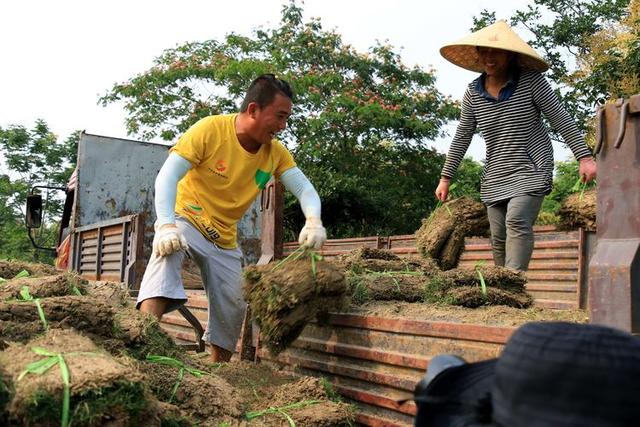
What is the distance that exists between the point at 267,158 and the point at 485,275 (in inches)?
63.1

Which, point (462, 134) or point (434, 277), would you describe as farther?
point (462, 134)

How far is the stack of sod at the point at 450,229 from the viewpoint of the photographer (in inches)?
190

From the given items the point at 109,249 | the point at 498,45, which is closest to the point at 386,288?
the point at 498,45

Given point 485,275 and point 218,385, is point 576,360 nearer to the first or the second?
point 218,385

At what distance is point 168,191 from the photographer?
383cm

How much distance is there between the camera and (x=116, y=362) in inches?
83.4

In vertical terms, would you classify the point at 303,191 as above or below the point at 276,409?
above

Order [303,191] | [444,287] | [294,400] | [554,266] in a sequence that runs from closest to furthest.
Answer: [294,400] → [444,287] → [303,191] → [554,266]

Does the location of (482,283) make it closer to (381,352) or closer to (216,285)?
(381,352)

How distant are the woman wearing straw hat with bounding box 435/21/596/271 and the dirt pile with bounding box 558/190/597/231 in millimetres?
525

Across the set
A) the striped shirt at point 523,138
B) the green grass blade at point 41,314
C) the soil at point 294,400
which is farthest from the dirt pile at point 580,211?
the green grass blade at point 41,314

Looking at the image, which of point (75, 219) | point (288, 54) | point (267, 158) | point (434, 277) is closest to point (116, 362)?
point (434, 277)

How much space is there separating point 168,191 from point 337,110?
12283 millimetres

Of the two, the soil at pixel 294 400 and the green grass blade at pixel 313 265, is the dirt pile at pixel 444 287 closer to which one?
the green grass blade at pixel 313 265
